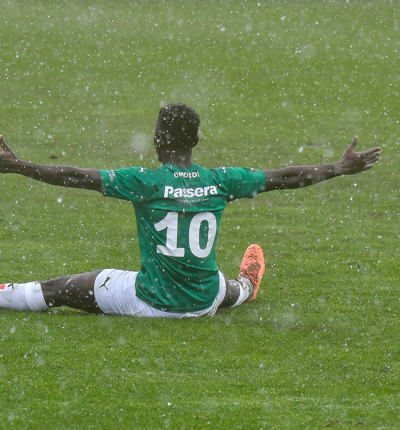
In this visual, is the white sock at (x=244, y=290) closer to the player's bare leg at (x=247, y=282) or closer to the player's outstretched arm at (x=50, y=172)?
the player's bare leg at (x=247, y=282)

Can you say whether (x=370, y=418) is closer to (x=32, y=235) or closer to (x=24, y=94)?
(x=32, y=235)

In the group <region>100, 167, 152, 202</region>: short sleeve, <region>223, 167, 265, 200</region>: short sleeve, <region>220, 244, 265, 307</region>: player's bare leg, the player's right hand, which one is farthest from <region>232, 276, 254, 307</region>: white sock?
the player's right hand

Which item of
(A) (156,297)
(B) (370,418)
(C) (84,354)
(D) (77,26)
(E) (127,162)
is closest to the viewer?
(B) (370,418)

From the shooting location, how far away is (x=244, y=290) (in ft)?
26.2

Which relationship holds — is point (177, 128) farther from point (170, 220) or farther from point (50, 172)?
point (50, 172)

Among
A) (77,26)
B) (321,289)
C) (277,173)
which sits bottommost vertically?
(321,289)

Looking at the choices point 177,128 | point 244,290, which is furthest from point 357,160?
point 244,290

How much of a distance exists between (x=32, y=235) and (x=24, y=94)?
433 inches

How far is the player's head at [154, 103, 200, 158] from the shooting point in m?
6.98

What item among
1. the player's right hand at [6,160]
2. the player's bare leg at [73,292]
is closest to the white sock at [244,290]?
the player's bare leg at [73,292]

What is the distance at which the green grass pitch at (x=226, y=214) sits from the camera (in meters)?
5.62

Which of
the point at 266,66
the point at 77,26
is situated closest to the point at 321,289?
the point at 266,66

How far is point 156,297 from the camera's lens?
7223 mm

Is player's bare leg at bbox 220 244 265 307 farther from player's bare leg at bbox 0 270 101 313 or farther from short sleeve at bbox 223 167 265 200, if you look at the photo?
player's bare leg at bbox 0 270 101 313
